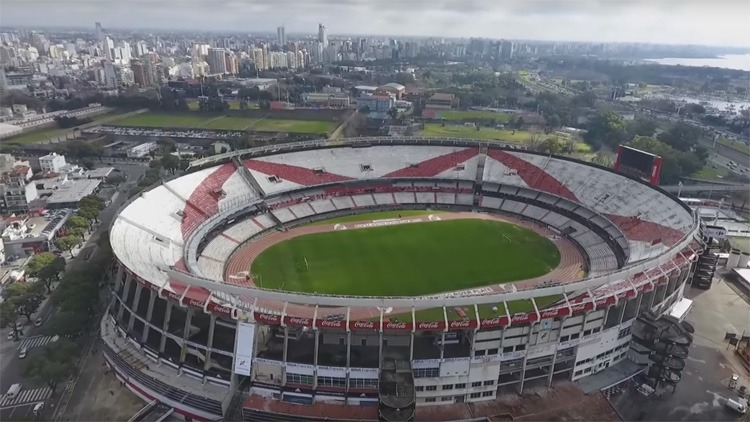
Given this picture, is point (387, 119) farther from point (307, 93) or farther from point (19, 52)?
point (19, 52)

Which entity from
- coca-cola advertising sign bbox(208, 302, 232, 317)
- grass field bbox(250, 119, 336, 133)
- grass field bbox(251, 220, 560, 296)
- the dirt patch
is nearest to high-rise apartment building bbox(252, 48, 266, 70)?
grass field bbox(250, 119, 336, 133)

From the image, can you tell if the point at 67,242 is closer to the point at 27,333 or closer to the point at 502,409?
the point at 27,333

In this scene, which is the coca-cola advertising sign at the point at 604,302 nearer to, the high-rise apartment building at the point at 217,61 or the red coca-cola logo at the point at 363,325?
the red coca-cola logo at the point at 363,325

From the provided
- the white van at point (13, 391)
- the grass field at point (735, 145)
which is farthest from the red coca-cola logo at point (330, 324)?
the grass field at point (735, 145)

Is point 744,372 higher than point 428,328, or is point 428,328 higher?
point 428,328

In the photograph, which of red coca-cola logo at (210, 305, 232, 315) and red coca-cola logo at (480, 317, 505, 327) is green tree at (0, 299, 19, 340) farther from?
red coca-cola logo at (480, 317, 505, 327)

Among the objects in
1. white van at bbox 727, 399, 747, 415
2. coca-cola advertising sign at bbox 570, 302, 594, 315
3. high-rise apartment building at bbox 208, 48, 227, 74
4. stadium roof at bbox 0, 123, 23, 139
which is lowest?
white van at bbox 727, 399, 747, 415

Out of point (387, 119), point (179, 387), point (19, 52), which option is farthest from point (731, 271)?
point (19, 52)
